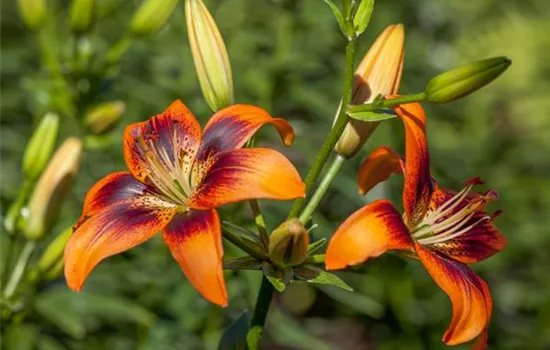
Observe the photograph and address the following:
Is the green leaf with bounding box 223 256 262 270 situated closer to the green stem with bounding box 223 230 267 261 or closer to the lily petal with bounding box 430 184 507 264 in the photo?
the green stem with bounding box 223 230 267 261

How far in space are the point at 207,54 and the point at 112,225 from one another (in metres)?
0.31

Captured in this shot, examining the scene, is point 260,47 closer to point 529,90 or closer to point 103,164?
point 103,164

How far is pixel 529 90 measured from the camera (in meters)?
4.16

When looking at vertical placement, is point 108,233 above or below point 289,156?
above

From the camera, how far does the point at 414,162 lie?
4.24 feet

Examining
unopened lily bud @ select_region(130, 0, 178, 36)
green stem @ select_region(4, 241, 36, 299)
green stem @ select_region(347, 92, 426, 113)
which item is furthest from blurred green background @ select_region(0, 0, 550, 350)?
green stem @ select_region(347, 92, 426, 113)

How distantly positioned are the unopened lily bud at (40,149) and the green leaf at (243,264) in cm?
63

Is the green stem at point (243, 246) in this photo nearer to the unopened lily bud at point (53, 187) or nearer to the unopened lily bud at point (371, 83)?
the unopened lily bud at point (371, 83)

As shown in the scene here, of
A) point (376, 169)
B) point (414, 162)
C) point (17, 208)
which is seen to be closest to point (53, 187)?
point (17, 208)

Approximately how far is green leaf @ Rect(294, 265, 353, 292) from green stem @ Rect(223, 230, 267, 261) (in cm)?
5

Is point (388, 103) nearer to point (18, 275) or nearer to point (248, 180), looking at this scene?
point (248, 180)

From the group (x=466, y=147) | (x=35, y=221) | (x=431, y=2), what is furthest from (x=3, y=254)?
(x=431, y=2)

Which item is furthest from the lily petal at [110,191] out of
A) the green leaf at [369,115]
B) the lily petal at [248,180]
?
the green leaf at [369,115]

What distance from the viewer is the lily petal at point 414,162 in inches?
50.2
